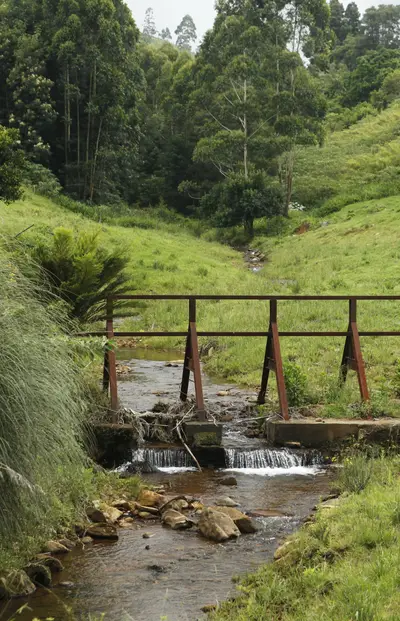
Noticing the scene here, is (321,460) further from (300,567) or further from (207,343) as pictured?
(207,343)

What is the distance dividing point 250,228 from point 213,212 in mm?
5733

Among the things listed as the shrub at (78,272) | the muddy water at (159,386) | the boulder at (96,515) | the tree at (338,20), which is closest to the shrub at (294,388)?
the muddy water at (159,386)

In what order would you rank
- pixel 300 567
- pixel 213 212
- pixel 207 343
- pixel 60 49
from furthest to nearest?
pixel 213 212, pixel 60 49, pixel 207 343, pixel 300 567

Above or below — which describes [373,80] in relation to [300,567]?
above

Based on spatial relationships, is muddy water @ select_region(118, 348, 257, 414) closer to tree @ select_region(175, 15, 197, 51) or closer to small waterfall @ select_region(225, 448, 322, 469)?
small waterfall @ select_region(225, 448, 322, 469)

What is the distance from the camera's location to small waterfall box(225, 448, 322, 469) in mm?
10773

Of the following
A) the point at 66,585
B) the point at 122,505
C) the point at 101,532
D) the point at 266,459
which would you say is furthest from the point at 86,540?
the point at 266,459

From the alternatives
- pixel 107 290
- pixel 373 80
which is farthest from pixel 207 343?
pixel 373 80

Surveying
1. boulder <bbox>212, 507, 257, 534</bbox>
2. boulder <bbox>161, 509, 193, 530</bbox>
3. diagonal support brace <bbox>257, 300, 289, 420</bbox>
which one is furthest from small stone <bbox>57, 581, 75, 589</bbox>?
diagonal support brace <bbox>257, 300, 289, 420</bbox>

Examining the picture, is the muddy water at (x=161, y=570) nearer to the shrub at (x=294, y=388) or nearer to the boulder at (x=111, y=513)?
the boulder at (x=111, y=513)

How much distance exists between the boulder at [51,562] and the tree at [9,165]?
15.8m

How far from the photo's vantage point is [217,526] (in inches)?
310

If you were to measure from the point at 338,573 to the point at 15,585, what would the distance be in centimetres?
275

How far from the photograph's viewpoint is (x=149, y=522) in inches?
330
